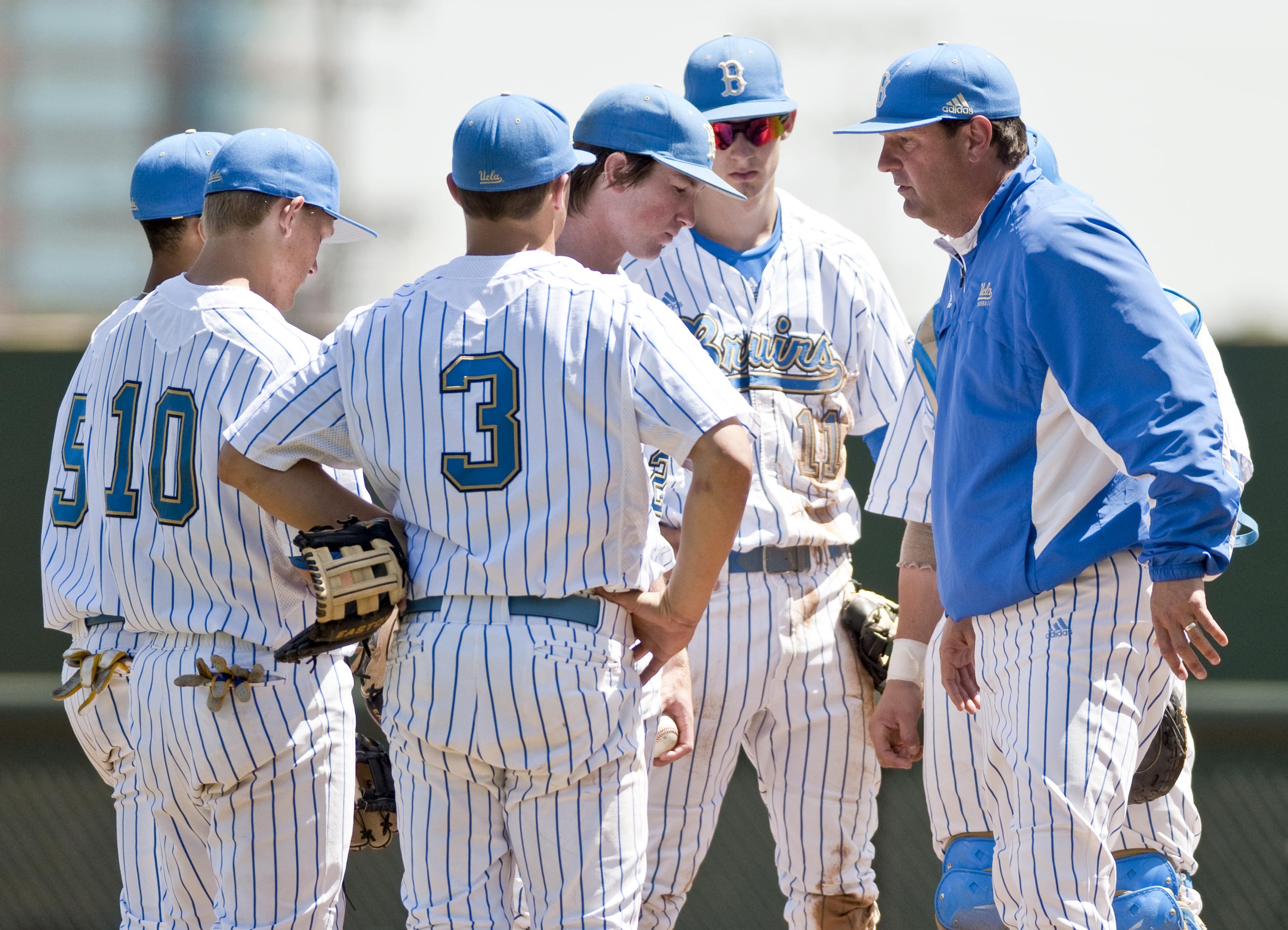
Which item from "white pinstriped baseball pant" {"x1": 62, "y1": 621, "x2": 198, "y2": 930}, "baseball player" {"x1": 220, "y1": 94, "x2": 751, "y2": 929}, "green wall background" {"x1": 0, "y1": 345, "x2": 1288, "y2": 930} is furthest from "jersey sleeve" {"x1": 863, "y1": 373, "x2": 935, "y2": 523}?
"green wall background" {"x1": 0, "y1": 345, "x2": 1288, "y2": 930}

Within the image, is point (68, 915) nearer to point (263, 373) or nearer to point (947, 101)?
point (263, 373)

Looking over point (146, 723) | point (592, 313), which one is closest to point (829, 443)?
point (592, 313)

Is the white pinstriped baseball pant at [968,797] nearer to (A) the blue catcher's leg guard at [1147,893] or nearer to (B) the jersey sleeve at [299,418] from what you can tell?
(A) the blue catcher's leg guard at [1147,893]

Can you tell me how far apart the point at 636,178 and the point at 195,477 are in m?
0.97

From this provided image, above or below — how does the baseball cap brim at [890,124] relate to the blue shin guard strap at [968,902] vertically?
above

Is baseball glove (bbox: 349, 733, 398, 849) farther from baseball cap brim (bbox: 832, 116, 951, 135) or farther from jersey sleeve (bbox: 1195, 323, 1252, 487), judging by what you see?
jersey sleeve (bbox: 1195, 323, 1252, 487)

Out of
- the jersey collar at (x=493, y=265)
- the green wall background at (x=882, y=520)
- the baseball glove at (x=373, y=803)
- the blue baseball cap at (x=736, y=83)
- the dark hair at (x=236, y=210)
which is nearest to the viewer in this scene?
the jersey collar at (x=493, y=265)

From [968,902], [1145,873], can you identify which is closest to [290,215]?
[968,902]

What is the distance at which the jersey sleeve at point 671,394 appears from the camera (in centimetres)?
226

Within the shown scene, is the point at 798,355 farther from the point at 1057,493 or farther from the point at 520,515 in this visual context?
the point at 520,515

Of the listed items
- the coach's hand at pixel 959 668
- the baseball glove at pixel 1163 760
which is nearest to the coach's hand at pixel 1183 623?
A: the baseball glove at pixel 1163 760

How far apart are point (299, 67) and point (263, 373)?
332 centimetres

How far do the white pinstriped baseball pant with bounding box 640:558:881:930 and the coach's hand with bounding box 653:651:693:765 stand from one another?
1.20ft

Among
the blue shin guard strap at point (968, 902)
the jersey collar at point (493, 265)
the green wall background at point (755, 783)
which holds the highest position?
the jersey collar at point (493, 265)
